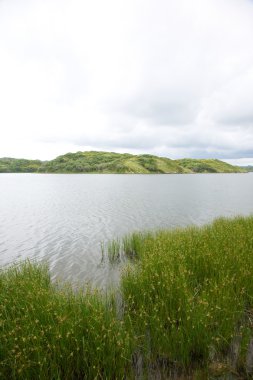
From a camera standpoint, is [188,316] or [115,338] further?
[188,316]

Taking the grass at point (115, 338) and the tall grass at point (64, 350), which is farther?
the grass at point (115, 338)

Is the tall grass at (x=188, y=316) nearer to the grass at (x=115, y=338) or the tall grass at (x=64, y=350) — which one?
the grass at (x=115, y=338)

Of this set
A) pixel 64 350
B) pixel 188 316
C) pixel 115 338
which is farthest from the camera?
pixel 188 316

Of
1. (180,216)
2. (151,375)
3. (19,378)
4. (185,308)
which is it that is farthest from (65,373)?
(180,216)

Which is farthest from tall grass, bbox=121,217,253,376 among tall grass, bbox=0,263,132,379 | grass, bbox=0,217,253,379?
tall grass, bbox=0,263,132,379

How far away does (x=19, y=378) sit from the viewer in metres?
3.62

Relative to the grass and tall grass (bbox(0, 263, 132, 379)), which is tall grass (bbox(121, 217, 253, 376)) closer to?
the grass

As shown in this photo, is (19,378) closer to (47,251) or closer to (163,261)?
(163,261)

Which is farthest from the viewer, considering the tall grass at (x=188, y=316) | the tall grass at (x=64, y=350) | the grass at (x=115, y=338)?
the tall grass at (x=188, y=316)

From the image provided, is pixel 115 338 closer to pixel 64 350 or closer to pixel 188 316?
pixel 64 350

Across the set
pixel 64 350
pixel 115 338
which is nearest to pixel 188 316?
pixel 115 338

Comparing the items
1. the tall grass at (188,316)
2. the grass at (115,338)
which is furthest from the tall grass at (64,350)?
the tall grass at (188,316)

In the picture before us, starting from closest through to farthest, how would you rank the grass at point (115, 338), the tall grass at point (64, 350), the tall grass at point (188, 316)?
the tall grass at point (64, 350), the grass at point (115, 338), the tall grass at point (188, 316)

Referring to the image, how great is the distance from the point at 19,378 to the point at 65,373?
729 millimetres
